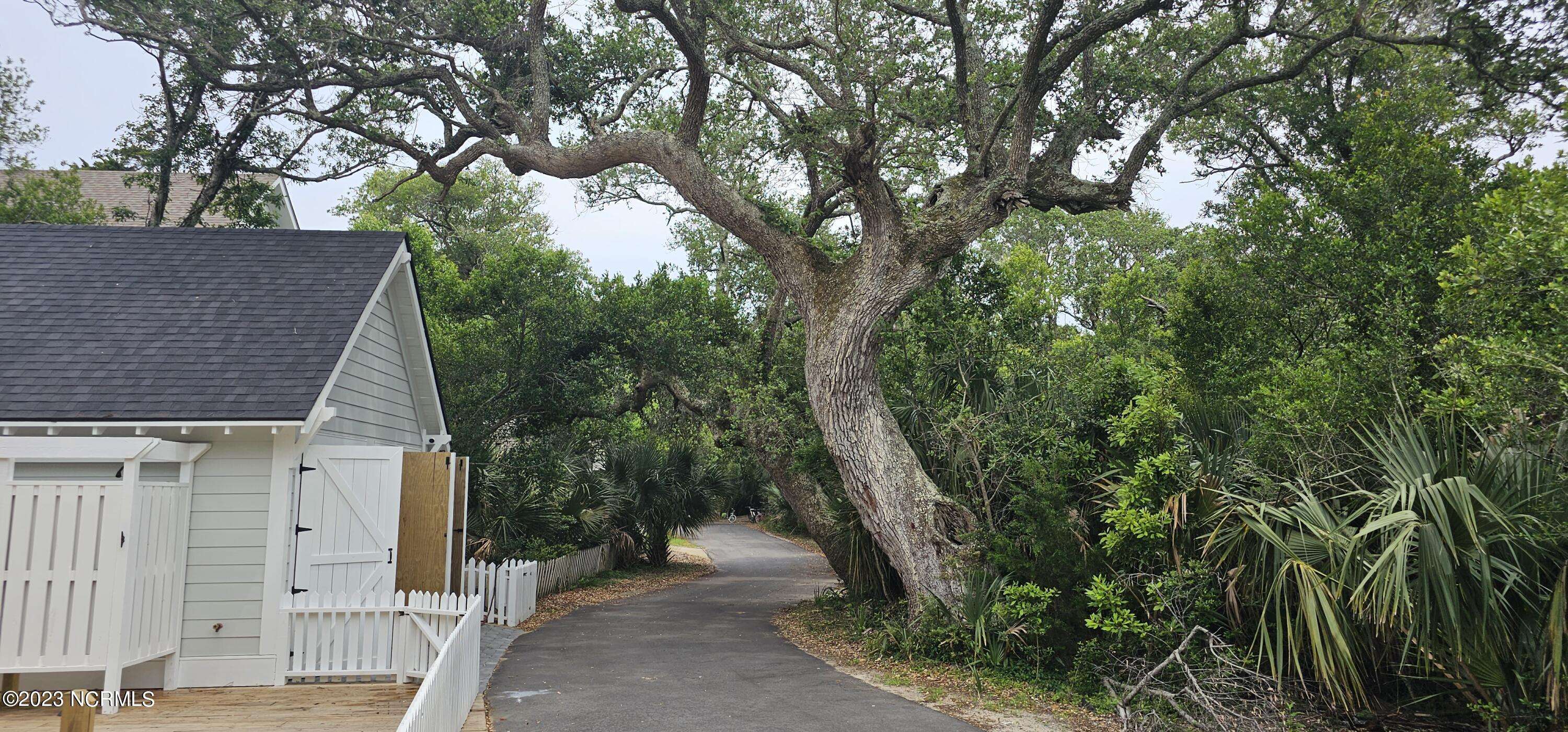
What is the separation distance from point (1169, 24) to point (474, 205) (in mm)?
31004

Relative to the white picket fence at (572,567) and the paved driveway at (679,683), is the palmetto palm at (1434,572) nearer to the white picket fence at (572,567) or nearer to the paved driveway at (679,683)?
the paved driveway at (679,683)

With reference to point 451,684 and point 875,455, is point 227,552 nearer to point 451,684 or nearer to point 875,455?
point 451,684

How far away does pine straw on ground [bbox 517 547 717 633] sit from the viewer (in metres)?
15.0

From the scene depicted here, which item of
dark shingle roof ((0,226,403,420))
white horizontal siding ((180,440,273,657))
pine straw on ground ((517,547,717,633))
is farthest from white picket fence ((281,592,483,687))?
pine straw on ground ((517,547,717,633))

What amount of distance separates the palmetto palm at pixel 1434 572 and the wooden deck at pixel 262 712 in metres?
6.83

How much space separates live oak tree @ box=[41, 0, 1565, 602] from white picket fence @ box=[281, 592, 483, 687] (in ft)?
16.6

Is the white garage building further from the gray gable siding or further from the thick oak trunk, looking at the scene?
the thick oak trunk

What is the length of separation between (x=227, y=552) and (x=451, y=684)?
3648mm

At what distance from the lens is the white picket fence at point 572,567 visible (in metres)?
16.4

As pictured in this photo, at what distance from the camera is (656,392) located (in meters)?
20.1

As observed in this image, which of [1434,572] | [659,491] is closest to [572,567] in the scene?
[659,491]

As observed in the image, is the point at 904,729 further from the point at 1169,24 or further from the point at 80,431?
the point at 1169,24

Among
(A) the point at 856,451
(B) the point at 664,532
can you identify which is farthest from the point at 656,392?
(A) the point at 856,451

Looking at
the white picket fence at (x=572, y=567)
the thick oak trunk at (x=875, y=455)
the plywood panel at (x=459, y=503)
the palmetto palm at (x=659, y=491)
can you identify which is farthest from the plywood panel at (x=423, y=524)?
the palmetto palm at (x=659, y=491)
